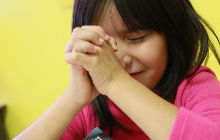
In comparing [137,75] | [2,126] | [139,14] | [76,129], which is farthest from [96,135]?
[2,126]

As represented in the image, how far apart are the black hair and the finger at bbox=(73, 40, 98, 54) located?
0.28 ft

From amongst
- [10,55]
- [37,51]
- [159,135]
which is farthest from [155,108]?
[10,55]

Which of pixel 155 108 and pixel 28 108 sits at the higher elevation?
pixel 155 108

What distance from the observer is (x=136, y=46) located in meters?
0.56

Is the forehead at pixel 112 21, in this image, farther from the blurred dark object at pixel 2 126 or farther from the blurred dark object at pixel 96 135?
the blurred dark object at pixel 2 126

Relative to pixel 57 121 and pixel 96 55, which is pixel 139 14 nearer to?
pixel 96 55

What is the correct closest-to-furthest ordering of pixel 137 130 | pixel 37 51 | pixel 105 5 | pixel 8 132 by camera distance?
pixel 105 5
pixel 137 130
pixel 37 51
pixel 8 132

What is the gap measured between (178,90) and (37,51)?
2.63 ft

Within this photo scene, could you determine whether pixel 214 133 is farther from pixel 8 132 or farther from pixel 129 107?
pixel 8 132

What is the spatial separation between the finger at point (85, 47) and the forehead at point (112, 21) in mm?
76

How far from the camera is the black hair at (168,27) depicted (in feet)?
1.81

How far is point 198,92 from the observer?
0.57 m

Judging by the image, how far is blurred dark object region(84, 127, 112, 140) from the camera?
0.66 metres

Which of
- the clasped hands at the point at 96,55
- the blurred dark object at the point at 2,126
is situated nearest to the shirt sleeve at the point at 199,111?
the clasped hands at the point at 96,55
